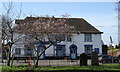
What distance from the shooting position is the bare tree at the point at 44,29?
2031 centimetres

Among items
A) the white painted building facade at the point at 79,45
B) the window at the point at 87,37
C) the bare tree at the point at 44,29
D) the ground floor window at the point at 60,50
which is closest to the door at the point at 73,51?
the white painted building facade at the point at 79,45

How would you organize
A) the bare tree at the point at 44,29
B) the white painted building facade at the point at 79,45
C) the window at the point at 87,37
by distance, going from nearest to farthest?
the bare tree at the point at 44,29
the white painted building facade at the point at 79,45
the window at the point at 87,37

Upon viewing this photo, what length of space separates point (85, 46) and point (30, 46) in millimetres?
22535

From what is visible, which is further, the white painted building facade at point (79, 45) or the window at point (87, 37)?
the window at point (87, 37)

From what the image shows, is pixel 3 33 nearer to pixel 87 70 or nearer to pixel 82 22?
pixel 87 70

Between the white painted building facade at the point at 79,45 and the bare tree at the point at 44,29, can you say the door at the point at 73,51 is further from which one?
the bare tree at the point at 44,29

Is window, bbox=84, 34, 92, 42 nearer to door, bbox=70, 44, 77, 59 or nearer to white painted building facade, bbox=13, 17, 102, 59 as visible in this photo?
white painted building facade, bbox=13, 17, 102, 59

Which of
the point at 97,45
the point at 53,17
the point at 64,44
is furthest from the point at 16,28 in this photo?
the point at 97,45

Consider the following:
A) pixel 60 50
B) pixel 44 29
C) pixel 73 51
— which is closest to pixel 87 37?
pixel 73 51

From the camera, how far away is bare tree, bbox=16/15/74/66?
2031cm

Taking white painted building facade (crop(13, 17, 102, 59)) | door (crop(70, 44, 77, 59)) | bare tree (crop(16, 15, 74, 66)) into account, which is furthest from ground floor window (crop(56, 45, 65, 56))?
bare tree (crop(16, 15, 74, 66))

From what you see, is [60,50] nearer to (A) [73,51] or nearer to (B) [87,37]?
(A) [73,51]

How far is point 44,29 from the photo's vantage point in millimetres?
20953

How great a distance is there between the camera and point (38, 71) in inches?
627
